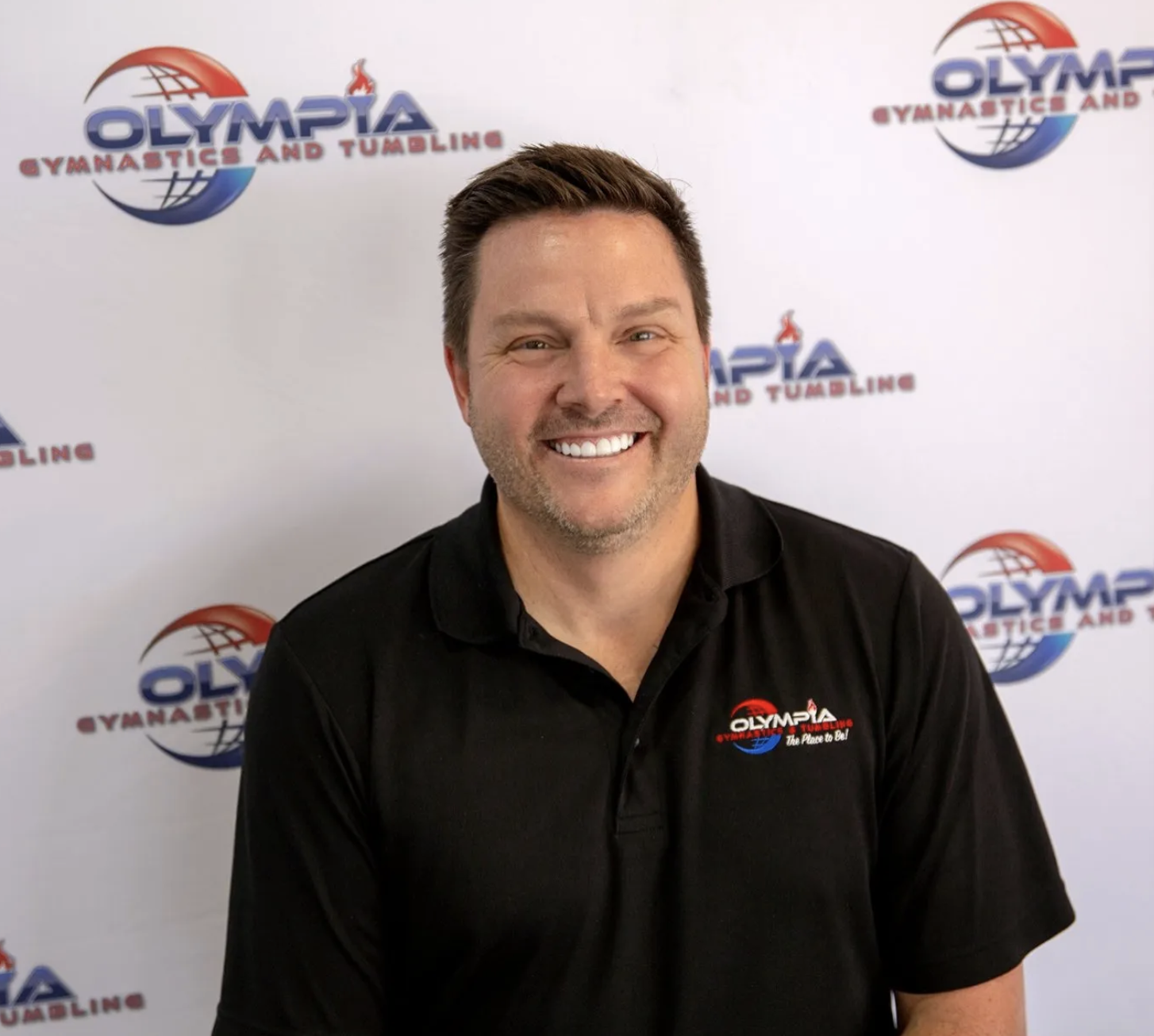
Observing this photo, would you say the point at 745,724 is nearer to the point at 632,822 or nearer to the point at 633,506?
the point at 632,822

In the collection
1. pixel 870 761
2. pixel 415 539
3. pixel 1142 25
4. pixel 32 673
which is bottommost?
pixel 870 761

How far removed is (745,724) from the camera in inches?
46.8

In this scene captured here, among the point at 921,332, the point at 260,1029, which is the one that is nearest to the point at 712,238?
the point at 921,332

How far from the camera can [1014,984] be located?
4.00 feet

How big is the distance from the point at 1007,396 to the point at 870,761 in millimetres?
641

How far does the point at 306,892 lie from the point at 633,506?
0.53 m

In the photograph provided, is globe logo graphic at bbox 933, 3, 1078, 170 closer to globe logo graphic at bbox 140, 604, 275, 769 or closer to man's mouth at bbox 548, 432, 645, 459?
man's mouth at bbox 548, 432, 645, 459

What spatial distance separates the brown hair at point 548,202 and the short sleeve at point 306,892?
1.54 ft

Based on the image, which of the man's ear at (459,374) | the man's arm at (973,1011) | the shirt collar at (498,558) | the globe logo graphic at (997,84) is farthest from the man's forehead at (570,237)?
the man's arm at (973,1011)

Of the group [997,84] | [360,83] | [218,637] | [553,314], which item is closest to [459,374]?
[553,314]

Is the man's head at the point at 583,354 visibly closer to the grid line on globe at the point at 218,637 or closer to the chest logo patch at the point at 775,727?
the chest logo patch at the point at 775,727

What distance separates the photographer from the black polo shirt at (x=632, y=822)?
115 centimetres

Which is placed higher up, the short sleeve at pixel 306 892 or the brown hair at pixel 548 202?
the brown hair at pixel 548 202

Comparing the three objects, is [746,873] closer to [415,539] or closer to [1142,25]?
[415,539]
